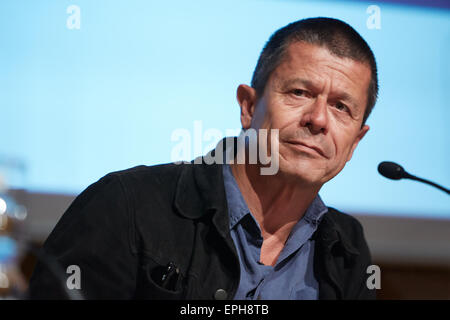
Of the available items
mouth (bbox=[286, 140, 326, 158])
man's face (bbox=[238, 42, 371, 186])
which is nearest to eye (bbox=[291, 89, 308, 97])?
man's face (bbox=[238, 42, 371, 186])

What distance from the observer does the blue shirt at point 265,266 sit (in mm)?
1337

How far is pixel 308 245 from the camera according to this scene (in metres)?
1.47

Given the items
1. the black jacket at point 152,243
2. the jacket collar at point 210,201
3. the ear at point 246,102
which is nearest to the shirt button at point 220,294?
the black jacket at point 152,243

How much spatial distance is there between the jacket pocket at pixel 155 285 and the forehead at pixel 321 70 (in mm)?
531

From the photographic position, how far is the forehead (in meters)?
1.39

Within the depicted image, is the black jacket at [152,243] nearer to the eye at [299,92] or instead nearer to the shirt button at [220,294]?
the shirt button at [220,294]

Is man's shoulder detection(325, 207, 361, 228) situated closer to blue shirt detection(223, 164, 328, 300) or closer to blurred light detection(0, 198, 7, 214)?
blue shirt detection(223, 164, 328, 300)

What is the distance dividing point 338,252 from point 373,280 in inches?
5.4

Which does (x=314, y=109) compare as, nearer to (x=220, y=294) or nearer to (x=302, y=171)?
(x=302, y=171)

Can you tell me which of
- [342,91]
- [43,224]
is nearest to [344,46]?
[342,91]

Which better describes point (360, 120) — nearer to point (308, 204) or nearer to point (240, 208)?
point (308, 204)
